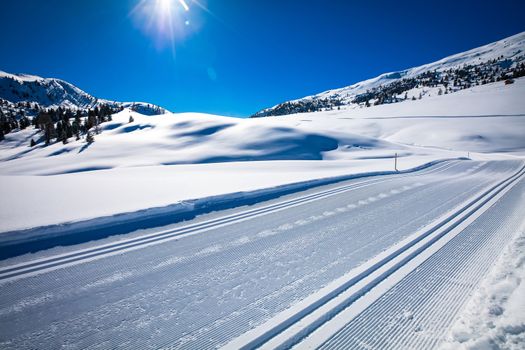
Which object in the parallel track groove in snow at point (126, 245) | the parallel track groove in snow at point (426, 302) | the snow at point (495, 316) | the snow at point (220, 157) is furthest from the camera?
the snow at point (220, 157)

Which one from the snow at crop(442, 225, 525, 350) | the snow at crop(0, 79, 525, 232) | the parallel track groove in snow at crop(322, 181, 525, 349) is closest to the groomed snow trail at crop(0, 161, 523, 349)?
the parallel track groove in snow at crop(322, 181, 525, 349)

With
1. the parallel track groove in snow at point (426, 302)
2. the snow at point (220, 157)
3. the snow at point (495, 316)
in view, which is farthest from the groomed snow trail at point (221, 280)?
the snow at point (220, 157)

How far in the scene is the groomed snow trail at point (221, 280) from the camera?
9.87 feet

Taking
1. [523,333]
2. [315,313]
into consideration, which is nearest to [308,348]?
[315,313]

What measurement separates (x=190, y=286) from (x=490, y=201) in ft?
31.3

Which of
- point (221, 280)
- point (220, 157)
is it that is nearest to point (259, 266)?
point (221, 280)

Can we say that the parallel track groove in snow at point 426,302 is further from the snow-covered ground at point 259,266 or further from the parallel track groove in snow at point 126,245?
the parallel track groove in snow at point 126,245

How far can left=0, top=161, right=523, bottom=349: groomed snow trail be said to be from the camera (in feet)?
9.87

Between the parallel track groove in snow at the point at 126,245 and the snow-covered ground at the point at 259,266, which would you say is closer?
the snow-covered ground at the point at 259,266

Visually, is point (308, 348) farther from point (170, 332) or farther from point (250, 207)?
point (250, 207)

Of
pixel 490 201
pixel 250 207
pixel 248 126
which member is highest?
pixel 248 126

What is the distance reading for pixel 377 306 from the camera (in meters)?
3.46

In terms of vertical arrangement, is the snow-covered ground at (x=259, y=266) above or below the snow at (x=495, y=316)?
above

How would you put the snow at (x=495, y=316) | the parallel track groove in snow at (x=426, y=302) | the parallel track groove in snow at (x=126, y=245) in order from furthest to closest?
the parallel track groove in snow at (x=126, y=245) → the parallel track groove in snow at (x=426, y=302) → the snow at (x=495, y=316)
